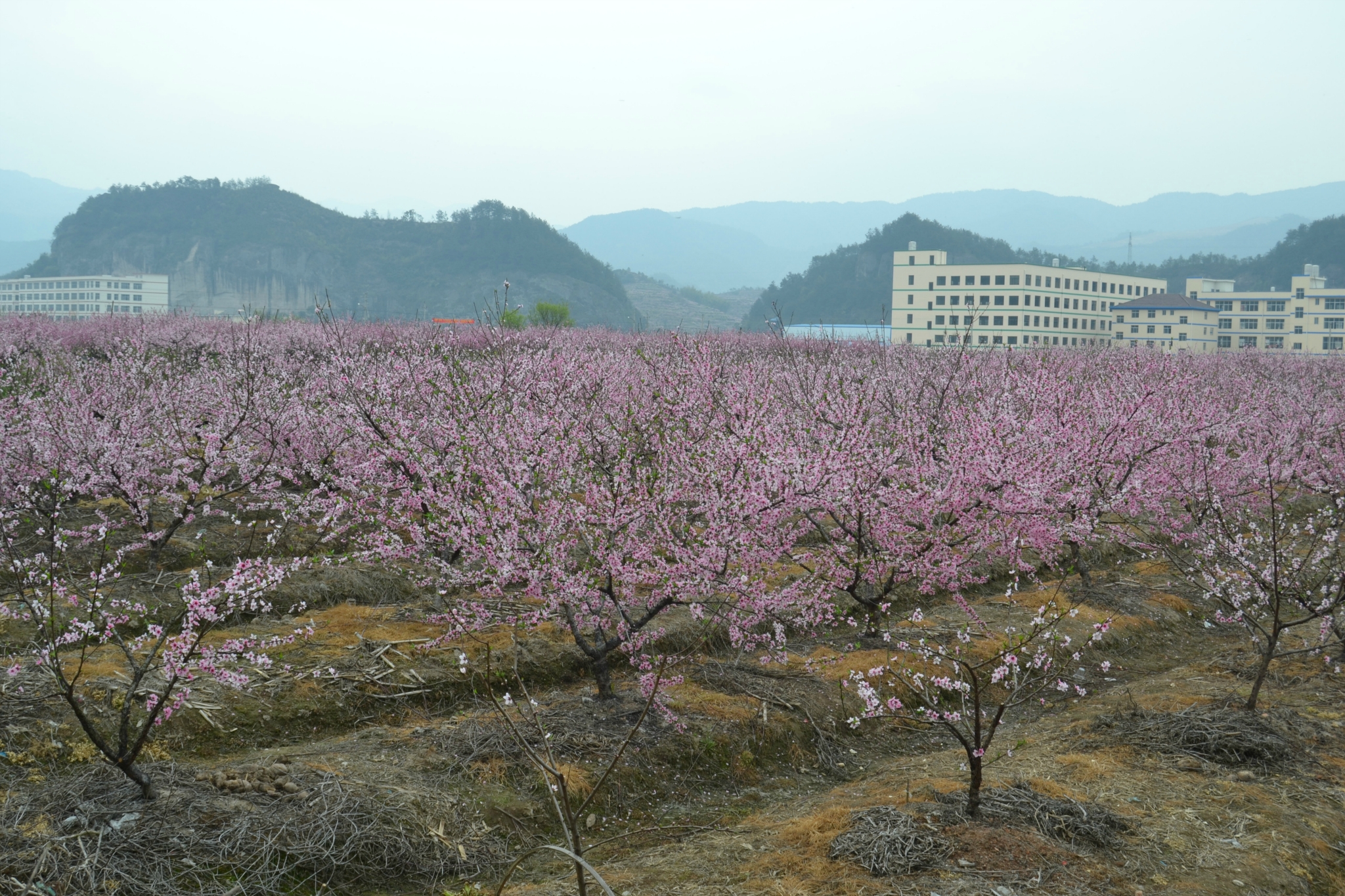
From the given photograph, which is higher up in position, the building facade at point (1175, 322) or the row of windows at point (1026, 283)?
the row of windows at point (1026, 283)

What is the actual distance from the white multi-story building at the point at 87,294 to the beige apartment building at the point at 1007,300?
93.6 m

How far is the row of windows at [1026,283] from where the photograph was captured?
97.9 metres

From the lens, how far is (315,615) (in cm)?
1070

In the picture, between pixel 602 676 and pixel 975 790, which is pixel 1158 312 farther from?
pixel 975 790

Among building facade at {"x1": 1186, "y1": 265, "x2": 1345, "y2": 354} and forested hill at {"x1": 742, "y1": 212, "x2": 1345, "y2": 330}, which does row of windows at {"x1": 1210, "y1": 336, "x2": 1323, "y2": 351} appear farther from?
forested hill at {"x1": 742, "y1": 212, "x2": 1345, "y2": 330}

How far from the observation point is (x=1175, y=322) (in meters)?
95.2

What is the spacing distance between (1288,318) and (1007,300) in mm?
27620

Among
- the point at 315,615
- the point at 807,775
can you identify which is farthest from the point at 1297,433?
the point at 315,615

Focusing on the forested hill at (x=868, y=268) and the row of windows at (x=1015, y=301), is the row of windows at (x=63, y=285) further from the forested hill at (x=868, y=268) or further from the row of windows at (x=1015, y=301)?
the row of windows at (x=1015, y=301)

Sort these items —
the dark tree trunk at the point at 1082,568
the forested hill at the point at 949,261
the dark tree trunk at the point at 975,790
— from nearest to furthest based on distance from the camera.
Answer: the dark tree trunk at the point at 975,790, the dark tree trunk at the point at 1082,568, the forested hill at the point at 949,261

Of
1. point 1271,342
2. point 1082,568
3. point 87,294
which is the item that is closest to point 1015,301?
point 1271,342

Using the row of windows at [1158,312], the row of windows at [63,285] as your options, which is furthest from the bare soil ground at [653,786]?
the row of windows at [63,285]

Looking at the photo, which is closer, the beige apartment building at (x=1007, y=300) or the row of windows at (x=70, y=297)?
the beige apartment building at (x=1007, y=300)

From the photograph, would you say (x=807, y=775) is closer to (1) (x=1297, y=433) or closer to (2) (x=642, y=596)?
(2) (x=642, y=596)
